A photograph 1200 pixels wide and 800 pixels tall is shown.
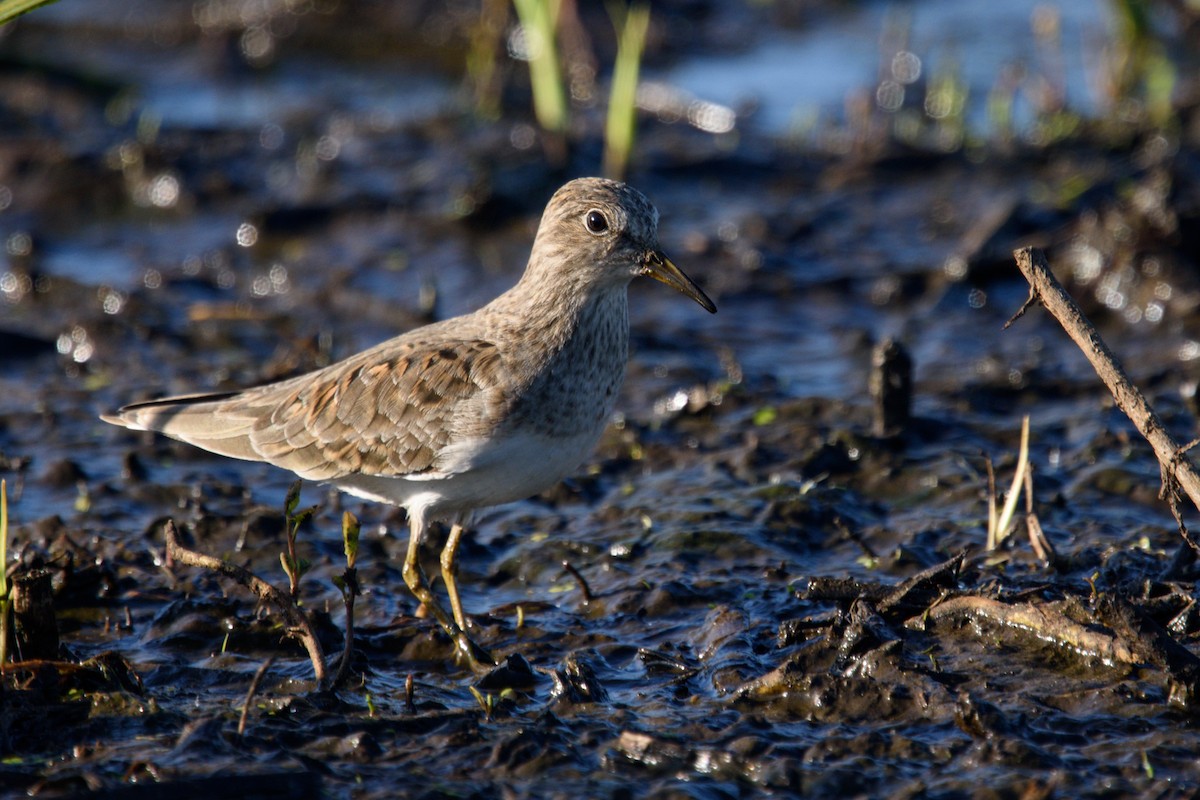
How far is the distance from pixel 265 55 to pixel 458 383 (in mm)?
9914

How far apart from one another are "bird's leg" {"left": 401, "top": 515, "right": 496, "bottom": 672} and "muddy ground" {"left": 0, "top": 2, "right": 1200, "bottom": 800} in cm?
11

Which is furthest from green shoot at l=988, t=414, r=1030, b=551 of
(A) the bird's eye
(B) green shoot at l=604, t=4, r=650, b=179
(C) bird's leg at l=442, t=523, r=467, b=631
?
(B) green shoot at l=604, t=4, r=650, b=179

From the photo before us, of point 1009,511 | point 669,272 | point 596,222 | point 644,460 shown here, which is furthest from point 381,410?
point 1009,511

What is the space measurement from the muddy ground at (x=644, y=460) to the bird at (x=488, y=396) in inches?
19.5

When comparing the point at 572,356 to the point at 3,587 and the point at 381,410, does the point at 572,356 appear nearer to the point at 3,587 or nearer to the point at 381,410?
the point at 381,410

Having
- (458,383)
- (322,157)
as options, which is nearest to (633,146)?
(322,157)

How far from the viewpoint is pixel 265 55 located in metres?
14.8

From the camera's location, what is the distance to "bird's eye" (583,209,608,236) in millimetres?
6164

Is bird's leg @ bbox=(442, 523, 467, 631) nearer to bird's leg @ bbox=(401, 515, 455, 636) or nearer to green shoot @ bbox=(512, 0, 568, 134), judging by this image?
bird's leg @ bbox=(401, 515, 455, 636)

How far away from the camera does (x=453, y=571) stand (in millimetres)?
6312

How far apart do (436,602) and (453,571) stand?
29cm

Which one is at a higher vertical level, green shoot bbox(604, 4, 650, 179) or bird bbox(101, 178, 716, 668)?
green shoot bbox(604, 4, 650, 179)

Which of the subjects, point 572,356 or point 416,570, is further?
point 416,570

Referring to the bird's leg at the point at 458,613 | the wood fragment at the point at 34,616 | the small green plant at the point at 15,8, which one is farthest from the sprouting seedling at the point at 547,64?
the wood fragment at the point at 34,616
